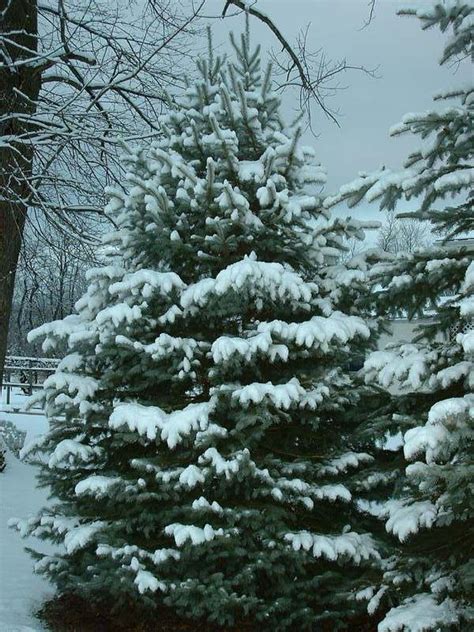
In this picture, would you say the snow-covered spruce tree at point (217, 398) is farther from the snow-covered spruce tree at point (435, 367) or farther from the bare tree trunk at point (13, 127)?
the bare tree trunk at point (13, 127)

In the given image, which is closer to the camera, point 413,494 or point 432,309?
point 413,494

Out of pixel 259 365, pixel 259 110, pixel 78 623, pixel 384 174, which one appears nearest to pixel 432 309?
pixel 384 174

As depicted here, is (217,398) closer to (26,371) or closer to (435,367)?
(435,367)

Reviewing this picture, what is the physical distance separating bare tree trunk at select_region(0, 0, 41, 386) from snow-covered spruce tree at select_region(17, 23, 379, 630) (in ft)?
6.92

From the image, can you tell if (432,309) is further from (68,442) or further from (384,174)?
(68,442)

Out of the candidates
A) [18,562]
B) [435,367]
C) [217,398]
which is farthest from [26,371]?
[435,367]

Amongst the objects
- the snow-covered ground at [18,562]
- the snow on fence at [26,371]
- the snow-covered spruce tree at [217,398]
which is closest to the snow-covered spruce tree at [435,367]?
the snow-covered spruce tree at [217,398]

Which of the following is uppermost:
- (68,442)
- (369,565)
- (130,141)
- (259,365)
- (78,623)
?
(130,141)

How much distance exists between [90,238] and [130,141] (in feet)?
4.11

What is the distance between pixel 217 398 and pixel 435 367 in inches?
64.4

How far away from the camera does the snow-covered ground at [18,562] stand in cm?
629

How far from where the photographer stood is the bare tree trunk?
790 centimetres

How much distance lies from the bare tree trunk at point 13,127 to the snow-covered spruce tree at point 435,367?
450cm

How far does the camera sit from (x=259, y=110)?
6531mm
